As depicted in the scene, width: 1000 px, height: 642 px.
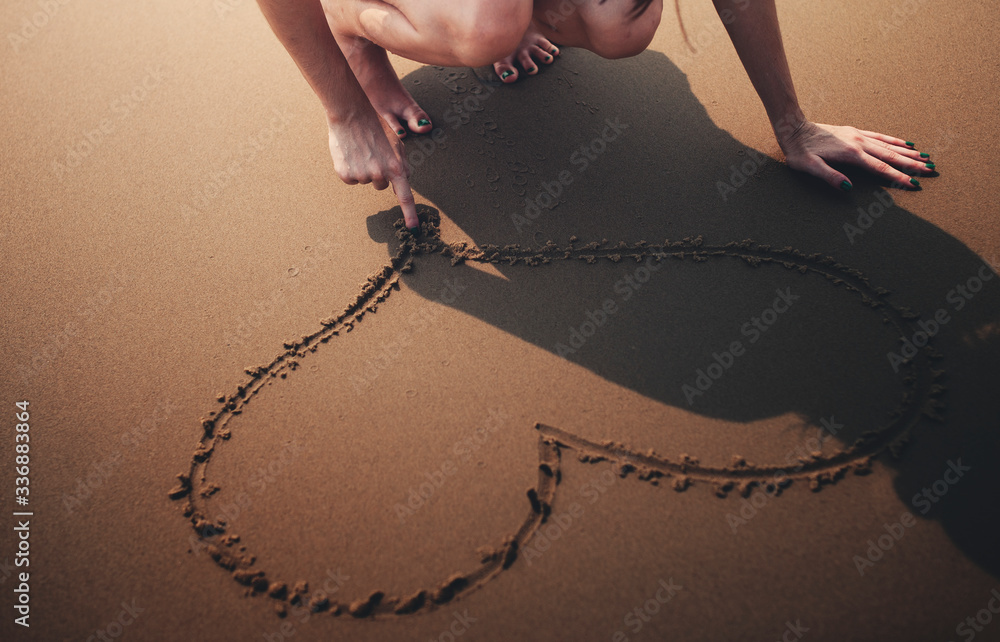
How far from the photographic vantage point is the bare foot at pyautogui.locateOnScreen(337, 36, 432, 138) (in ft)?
5.94

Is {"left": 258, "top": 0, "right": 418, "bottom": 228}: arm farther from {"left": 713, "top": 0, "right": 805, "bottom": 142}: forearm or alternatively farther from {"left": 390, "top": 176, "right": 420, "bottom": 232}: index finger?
{"left": 713, "top": 0, "right": 805, "bottom": 142}: forearm

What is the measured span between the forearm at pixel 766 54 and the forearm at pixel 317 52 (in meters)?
1.04

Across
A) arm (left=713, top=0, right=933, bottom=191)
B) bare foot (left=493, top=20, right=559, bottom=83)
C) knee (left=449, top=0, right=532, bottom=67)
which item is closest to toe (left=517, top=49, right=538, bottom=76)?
bare foot (left=493, top=20, right=559, bottom=83)

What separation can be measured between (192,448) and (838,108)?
2084 millimetres

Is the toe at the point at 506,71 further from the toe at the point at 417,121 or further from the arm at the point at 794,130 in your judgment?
the arm at the point at 794,130

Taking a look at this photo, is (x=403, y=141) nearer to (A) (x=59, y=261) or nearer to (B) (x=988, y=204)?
(A) (x=59, y=261)

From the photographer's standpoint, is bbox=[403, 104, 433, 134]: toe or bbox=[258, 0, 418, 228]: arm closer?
bbox=[258, 0, 418, 228]: arm

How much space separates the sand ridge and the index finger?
11 cm

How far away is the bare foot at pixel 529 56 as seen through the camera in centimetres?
199

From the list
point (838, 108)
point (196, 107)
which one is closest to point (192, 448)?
point (196, 107)

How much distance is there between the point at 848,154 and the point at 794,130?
16 cm

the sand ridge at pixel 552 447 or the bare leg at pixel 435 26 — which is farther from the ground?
the bare leg at pixel 435 26

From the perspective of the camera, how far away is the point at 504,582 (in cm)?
115

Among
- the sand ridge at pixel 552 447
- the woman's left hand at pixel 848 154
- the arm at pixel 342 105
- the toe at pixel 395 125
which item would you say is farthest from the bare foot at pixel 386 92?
the woman's left hand at pixel 848 154
